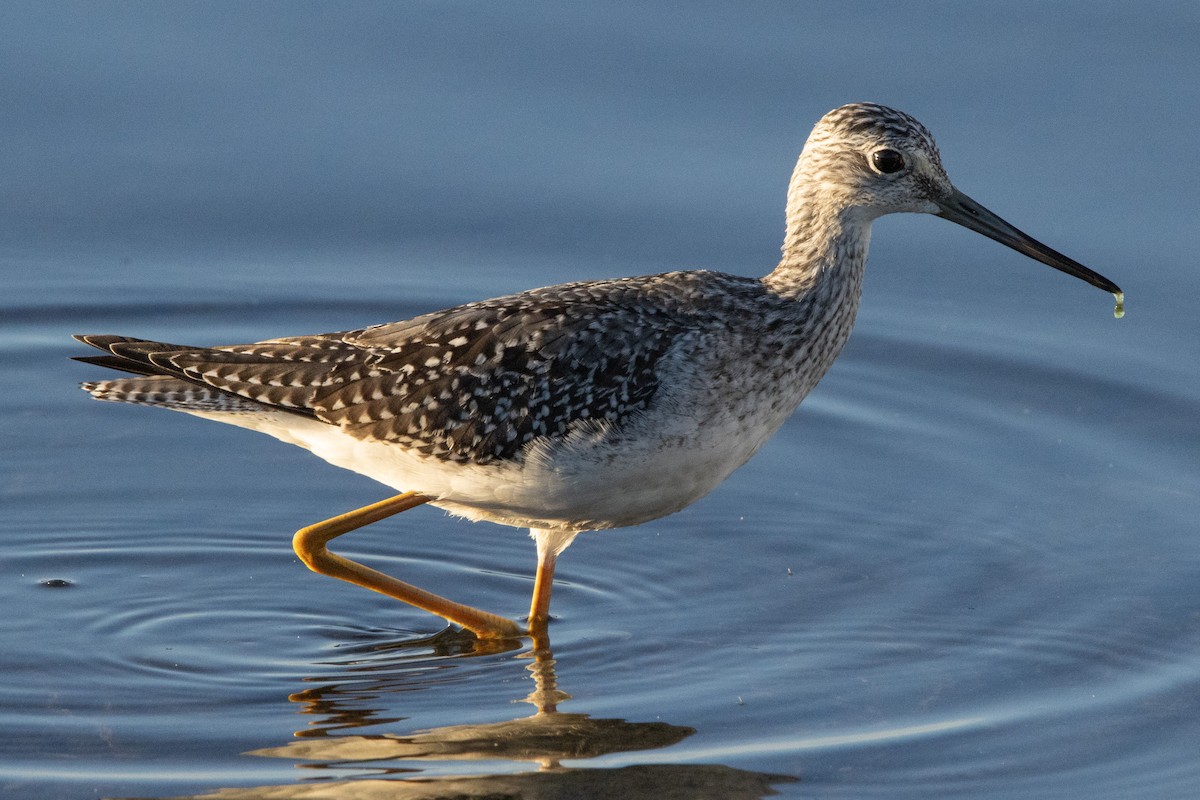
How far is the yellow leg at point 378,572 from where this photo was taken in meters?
11.0

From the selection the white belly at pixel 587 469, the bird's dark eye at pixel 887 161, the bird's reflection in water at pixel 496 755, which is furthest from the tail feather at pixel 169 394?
the bird's dark eye at pixel 887 161

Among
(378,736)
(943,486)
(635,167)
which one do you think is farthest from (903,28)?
(378,736)

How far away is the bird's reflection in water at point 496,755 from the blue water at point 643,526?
3 centimetres

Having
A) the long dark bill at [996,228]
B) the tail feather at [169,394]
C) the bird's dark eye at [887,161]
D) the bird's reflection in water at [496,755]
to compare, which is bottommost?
the bird's reflection in water at [496,755]

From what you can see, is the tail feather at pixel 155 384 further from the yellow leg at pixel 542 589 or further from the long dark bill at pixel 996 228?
the long dark bill at pixel 996 228

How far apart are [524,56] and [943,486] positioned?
5.51 m

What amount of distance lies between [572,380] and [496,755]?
2.09 metres

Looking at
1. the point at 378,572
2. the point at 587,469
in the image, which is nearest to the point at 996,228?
the point at 587,469

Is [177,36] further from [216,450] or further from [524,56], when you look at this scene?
A: [216,450]

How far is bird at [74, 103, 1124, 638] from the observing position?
1027 cm

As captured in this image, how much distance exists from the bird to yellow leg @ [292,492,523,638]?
12 mm

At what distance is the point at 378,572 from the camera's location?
11352mm

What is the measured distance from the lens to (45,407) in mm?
13469

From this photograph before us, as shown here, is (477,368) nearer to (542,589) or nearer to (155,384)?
(542,589)
